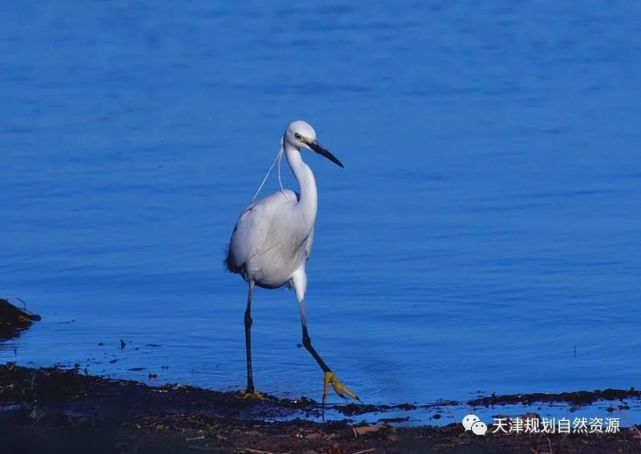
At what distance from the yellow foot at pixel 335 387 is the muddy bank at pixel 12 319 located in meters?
2.63

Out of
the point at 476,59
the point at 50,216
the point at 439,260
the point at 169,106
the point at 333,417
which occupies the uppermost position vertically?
the point at 476,59

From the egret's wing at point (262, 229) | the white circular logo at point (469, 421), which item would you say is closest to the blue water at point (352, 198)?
the white circular logo at point (469, 421)

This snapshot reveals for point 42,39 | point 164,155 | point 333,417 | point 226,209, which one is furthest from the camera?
point 42,39

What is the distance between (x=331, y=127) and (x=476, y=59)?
508cm

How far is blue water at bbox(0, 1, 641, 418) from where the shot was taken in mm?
11016

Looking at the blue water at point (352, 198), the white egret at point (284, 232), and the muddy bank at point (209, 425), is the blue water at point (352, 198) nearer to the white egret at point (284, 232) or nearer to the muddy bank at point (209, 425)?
the white egret at point (284, 232)

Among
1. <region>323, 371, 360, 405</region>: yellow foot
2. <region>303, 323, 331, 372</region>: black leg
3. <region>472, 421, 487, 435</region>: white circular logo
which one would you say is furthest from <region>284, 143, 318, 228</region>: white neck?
<region>472, 421, 487, 435</region>: white circular logo

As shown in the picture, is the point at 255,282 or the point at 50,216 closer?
the point at 255,282

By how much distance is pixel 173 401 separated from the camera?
915cm

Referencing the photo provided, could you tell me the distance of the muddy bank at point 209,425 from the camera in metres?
7.11

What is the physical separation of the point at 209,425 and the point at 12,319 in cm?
397

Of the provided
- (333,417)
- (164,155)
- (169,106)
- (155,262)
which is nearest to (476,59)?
(169,106)

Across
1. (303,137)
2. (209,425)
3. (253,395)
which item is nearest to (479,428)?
(209,425)

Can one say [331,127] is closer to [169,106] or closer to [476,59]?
[169,106]
